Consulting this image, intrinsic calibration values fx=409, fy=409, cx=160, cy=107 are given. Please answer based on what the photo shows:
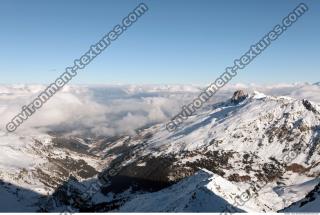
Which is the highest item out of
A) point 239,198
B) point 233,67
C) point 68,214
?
point 233,67

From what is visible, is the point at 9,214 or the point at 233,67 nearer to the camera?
the point at 9,214

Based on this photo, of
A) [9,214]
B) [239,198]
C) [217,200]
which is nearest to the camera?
[9,214]

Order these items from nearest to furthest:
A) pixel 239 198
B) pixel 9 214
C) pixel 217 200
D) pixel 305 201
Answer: pixel 9 214 → pixel 305 201 → pixel 217 200 → pixel 239 198

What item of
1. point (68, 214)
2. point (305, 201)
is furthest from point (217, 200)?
point (68, 214)

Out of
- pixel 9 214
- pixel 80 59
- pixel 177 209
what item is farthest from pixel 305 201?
pixel 9 214

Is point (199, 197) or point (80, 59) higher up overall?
point (80, 59)

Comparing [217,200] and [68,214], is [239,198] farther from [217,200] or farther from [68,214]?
[68,214]

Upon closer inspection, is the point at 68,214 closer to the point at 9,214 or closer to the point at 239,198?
the point at 9,214

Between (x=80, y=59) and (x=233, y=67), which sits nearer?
(x=80, y=59)

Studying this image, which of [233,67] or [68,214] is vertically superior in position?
[233,67]
